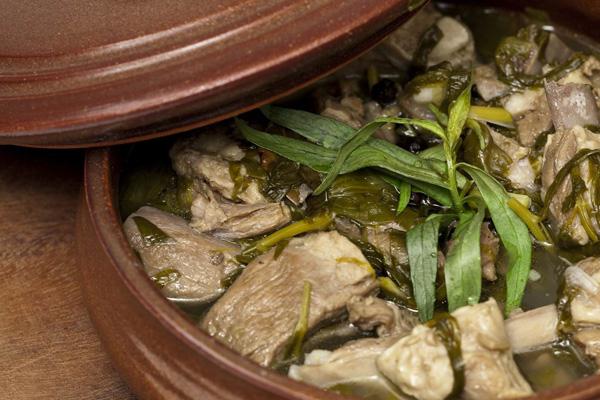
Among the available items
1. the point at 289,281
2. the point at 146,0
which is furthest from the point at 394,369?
the point at 146,0

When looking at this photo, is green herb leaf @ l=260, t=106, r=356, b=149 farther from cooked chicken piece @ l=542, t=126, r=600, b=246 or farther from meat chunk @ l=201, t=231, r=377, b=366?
cooked chicken piece @ l=542, t=126, r=600, b=246

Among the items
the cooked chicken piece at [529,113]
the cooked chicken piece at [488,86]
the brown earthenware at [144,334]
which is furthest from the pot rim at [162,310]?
the cooked chicken piece at [488,86]

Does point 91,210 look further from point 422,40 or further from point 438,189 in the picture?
point 422,40

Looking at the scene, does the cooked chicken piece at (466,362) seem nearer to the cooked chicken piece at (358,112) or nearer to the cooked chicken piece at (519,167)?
the cooked chicken piece at (519,167)

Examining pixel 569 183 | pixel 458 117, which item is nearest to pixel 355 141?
pixel 458 117

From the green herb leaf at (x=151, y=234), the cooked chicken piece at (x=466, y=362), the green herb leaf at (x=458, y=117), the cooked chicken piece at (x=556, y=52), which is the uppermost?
the green herb leaf at (x=151, y=234)

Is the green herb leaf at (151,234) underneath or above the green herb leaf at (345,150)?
above
